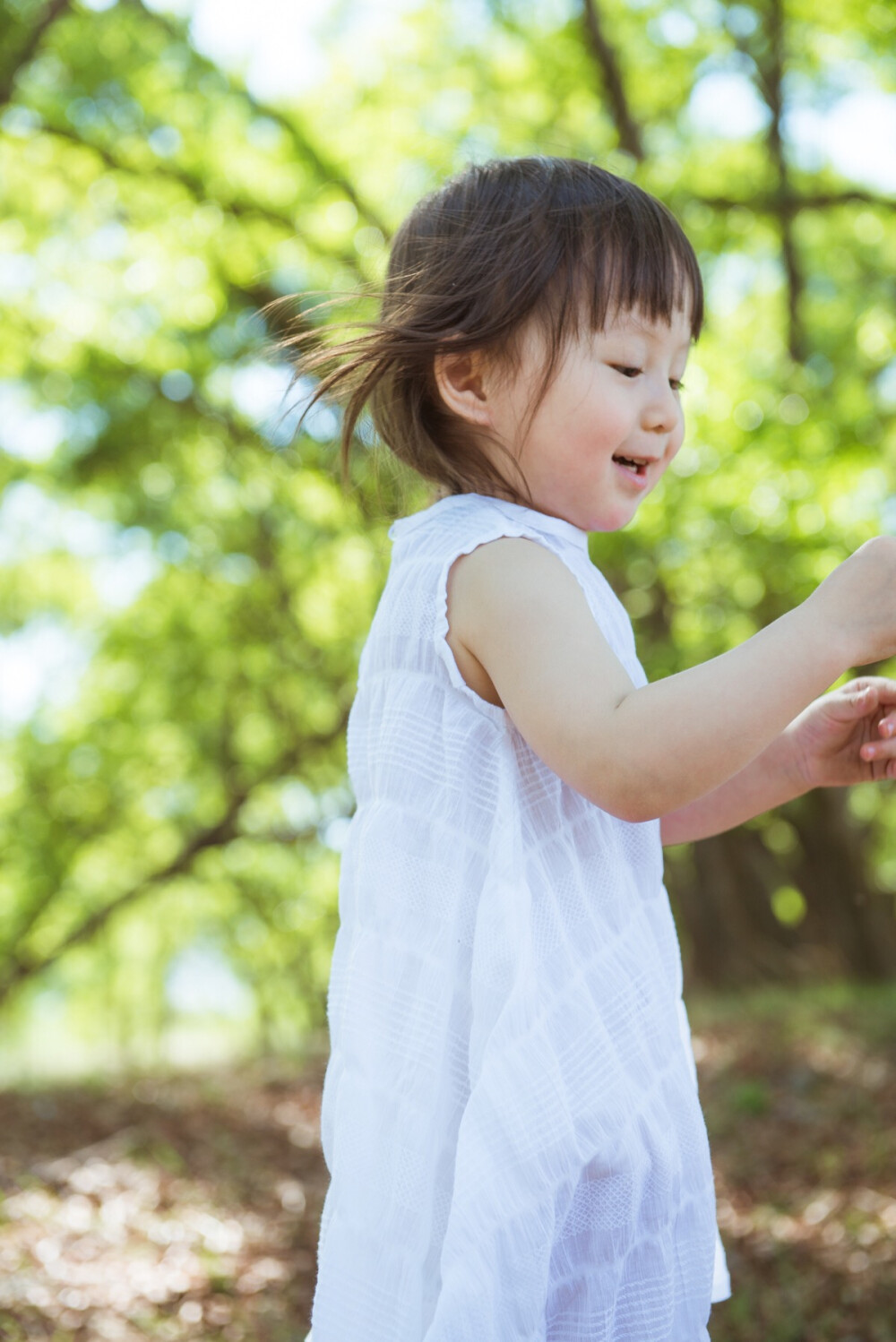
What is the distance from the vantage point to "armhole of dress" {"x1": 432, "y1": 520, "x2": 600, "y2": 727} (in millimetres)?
1323

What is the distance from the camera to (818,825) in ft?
33.9

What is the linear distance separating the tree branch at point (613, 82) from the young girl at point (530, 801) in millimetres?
7912

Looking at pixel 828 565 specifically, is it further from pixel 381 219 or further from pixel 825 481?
pixel 381 219

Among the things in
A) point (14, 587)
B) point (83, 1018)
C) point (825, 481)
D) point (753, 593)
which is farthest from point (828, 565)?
point (83, 1018)

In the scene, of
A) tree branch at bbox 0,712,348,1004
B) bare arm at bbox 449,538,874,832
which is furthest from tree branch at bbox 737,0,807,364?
bare arm at bbox 449,538,874,832

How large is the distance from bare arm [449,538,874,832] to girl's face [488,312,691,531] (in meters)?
0.21

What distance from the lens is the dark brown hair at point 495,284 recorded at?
1.38 meters

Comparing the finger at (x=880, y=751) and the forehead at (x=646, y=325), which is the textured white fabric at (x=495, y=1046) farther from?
the finger at (x=880, y=751)

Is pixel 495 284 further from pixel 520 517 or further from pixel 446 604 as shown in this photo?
pixel 446 604

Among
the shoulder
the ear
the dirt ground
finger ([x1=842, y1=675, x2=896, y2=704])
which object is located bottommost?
the dirt ground

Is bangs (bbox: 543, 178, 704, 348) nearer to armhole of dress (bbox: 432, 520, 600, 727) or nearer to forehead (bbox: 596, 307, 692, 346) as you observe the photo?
forehead (bbox: 596, 307, 692, 346)

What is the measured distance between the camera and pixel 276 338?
609cm

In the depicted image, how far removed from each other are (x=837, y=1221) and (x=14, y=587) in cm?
974

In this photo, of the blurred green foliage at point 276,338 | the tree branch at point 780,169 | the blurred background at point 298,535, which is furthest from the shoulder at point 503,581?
the tree branch at point 780,169
